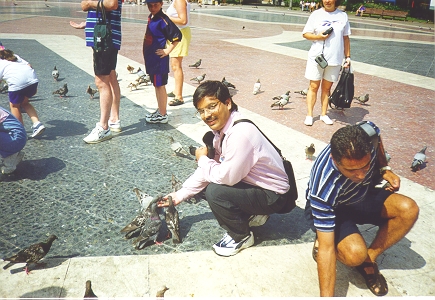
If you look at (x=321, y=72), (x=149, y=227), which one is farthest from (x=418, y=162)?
(x=149, y=227)

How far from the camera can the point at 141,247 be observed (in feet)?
9.70

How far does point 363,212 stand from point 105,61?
3382 millimetres

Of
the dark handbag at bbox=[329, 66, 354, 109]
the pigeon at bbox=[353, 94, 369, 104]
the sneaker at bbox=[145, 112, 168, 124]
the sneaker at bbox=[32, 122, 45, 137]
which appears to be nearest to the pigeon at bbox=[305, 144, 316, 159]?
the dark handbag at bbox=[329, 66, 354, 109]

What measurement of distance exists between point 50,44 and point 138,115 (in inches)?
285

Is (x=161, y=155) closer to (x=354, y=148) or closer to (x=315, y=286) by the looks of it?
(x=315, y=286)

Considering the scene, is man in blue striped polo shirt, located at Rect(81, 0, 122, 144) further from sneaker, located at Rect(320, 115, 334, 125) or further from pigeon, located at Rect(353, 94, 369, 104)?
pigeon, located at Rect(353, 94, 369, 104)

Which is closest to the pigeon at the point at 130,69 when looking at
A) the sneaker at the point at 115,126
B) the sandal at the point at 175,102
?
the sandal at the point at 175,102

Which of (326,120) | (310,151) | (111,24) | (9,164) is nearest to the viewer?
(9,164)

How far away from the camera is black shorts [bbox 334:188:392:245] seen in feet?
8.71

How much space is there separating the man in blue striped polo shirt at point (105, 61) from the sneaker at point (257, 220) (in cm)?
261

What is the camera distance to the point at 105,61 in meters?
4.45

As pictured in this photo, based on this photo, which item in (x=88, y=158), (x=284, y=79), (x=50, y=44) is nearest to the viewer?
(x=88, y=158)

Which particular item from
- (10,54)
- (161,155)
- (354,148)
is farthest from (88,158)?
(354,148)

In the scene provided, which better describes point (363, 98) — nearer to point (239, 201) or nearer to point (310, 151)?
point (310, 151)
